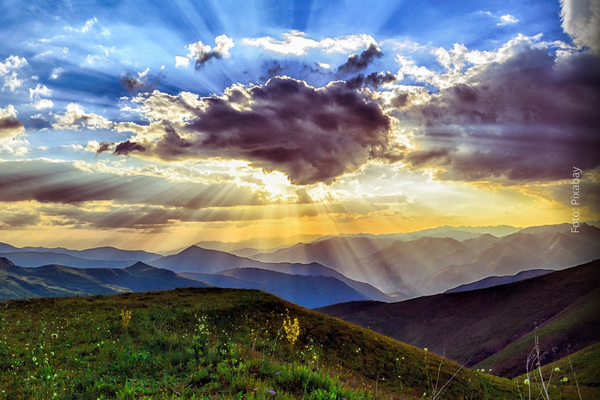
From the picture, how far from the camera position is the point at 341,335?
96.5 feet

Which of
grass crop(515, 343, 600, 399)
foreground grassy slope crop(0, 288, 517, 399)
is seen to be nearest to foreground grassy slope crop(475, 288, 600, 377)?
grass crop(515, 343, 600, 399)

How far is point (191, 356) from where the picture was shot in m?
9.95

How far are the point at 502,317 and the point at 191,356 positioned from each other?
4270 inches

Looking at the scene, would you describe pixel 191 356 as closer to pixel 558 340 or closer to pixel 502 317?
pixel 558 340

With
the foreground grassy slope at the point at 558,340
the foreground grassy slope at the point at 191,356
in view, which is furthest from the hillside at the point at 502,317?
the foreground grassy slope at the point at 191,356

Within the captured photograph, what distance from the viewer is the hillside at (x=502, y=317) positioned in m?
63.5

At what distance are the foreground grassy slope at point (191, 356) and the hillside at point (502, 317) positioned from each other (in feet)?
157

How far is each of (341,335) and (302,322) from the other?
369 cm

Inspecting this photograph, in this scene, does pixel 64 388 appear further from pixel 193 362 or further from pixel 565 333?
pixel 565 333

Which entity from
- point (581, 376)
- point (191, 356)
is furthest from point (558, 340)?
point (191, 356)

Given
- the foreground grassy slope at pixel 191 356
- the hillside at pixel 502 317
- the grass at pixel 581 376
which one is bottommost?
the hillside at pixel 502 317

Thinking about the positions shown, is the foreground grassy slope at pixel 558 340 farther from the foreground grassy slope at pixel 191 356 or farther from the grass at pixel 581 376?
the foreground grassy slope at pixel 191 356

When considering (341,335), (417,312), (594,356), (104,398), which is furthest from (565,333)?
(104,398)

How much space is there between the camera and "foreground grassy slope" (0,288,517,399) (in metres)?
7.57
